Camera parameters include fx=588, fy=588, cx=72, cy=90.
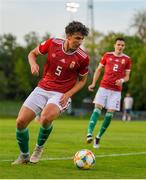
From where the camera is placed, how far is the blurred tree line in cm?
7119

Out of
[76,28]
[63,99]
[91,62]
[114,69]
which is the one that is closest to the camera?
[76,28]

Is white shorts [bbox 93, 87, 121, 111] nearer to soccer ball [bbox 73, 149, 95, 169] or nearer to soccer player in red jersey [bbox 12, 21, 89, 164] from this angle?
soccer player in red jersey [bbox 12, 21, 89, 164]

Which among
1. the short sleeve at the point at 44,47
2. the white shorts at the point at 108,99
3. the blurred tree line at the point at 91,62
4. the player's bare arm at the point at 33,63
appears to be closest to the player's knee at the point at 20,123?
the player's bare arm at the point at 33,63

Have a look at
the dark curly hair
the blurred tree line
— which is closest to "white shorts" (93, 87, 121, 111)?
the dark curly hair

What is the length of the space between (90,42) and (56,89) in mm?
82280

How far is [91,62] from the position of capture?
89.2 metres

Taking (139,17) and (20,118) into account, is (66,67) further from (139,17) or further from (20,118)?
(139,17)

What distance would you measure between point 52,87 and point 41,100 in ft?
0.95

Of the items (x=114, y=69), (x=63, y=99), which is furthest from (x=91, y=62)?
(x=63, y=99)

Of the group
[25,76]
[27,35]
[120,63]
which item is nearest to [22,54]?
[25,76]

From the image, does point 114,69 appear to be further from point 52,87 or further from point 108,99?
point 52,87

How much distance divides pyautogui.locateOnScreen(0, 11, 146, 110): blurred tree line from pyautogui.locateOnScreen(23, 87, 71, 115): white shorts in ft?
156

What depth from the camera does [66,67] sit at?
32.5ft

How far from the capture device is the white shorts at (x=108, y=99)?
14.6 metres
